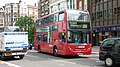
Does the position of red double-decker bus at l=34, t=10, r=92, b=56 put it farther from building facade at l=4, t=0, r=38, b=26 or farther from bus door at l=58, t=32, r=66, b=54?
building facade at l=4, t=0, r=38, b=26

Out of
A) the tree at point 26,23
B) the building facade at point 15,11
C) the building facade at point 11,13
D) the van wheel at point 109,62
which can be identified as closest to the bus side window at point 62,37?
the van wheel at point 109,62

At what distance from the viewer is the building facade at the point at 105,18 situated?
41.2 metres

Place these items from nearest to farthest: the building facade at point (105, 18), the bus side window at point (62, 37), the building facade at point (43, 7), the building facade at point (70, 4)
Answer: the bus side window at point (62, 37) → the building facade at point (105, 18) → the building facade at point (70, 4) → the building facade at point (43, 7)

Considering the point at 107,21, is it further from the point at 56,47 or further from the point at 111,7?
the point at 56,47

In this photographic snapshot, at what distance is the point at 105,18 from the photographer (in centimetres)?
4416

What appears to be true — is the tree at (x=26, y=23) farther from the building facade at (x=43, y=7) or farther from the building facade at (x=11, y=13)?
the building facade at (x=11, y=13)

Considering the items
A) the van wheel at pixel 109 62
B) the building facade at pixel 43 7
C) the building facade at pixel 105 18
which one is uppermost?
the building facade at pixel 43 7

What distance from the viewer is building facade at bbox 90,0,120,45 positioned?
135ft

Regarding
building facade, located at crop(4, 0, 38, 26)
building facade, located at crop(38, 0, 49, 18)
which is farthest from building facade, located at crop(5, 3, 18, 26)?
building facade, located at crop(38, 0, 49, 18)

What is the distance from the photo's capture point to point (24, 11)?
3792 inches

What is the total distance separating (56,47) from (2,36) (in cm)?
519

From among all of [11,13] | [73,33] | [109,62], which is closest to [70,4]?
[73,33]

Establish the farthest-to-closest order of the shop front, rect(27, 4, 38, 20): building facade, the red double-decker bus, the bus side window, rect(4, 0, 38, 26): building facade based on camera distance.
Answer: rect(27, 4, 38, 20): building facade, rect(4, 0, 38, 26): building facade, the shop front, the bus side window, the red double-decker bus

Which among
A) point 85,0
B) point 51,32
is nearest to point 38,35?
point 51,32
